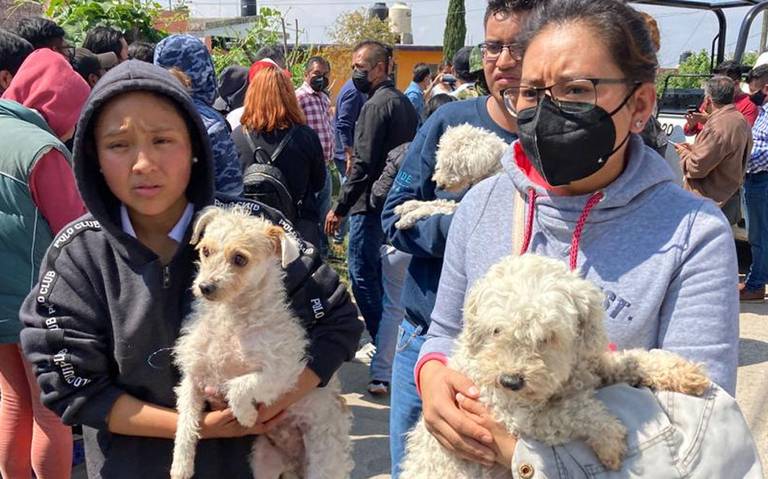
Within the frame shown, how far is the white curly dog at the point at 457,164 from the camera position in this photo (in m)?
3.05

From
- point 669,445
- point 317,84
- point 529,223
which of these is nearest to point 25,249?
point 529,223

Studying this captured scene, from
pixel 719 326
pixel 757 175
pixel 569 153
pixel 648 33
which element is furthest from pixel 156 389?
pixel 757 175

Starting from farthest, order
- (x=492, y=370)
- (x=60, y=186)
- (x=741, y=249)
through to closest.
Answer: (x=741, y=249) < (x=60, y=186) < (x=492, y=370)

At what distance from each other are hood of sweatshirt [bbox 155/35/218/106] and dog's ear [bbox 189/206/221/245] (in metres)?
2.93

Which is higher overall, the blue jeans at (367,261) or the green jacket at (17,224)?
the green jacket at (17,224)

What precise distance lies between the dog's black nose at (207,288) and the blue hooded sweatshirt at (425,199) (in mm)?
1040

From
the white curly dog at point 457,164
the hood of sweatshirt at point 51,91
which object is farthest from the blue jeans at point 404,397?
the hood of sweatshirt at point 51,91


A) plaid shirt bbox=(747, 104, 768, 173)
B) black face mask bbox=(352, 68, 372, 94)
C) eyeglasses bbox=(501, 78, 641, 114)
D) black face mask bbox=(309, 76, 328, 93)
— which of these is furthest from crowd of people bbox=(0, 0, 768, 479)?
plaid shirt bbox=(747, 104, 768, 173)

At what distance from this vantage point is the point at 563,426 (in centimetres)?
153

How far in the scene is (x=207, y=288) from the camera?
2.15 metres

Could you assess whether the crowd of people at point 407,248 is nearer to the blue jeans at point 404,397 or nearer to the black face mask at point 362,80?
the blue jeans at point 404,397

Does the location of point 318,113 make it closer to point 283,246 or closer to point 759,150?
point 759,150

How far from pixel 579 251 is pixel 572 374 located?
31cm

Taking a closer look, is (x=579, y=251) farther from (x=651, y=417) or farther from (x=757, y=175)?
(x=757, y=175)
